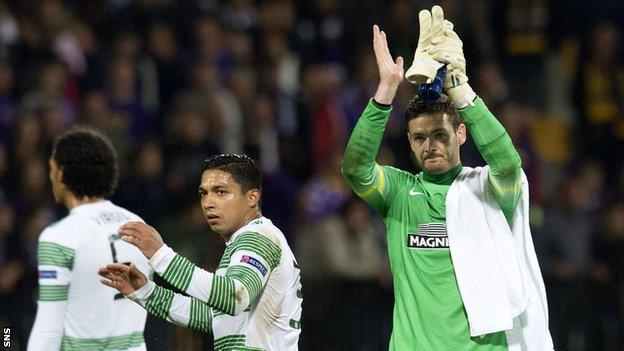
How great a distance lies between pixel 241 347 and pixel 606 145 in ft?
23.8

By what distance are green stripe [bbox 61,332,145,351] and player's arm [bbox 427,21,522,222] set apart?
6.62 feet

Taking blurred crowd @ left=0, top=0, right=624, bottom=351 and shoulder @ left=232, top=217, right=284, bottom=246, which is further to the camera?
blurred crowd @ left=0, top=0, right=624, bottom=351

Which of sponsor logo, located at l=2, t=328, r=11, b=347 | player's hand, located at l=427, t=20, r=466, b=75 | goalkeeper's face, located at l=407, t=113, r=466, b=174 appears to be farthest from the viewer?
sponsor logo, located at l=2, t=328, r=11, b=347

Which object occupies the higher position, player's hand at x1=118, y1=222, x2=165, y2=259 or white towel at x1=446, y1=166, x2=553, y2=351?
player's hand at x1=118, y1=222, x2=165, y2=259

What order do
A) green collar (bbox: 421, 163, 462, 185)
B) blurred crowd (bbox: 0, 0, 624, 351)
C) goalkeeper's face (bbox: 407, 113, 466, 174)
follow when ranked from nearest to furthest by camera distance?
goalkeeper's face (bbox: 407, 113, 466, 174) < green collar (bbox: 421, 163, 462, 185) < blurred crowd (bbox: 0, 0, 624, 351)

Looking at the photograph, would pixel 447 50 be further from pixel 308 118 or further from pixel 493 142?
pixel 308 118

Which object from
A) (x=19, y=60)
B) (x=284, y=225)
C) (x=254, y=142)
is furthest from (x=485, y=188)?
(x=19, y=60)

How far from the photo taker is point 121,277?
4977mm

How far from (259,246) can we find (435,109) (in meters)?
1.02

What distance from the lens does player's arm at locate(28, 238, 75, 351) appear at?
5.56 metres

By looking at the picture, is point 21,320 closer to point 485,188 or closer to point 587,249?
point 485,188

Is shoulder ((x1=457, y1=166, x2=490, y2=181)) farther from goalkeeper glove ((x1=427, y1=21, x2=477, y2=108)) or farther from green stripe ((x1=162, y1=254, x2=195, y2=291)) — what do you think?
green stripe ((x1=162, y1=254, x2=195, y2=291))

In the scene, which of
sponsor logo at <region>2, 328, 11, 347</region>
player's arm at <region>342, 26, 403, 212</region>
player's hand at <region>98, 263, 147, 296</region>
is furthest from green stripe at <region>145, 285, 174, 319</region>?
sponsor logo at <region>2, 328, 11, 347</region>

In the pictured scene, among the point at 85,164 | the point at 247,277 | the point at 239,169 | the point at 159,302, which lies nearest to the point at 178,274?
the point at 247,277
